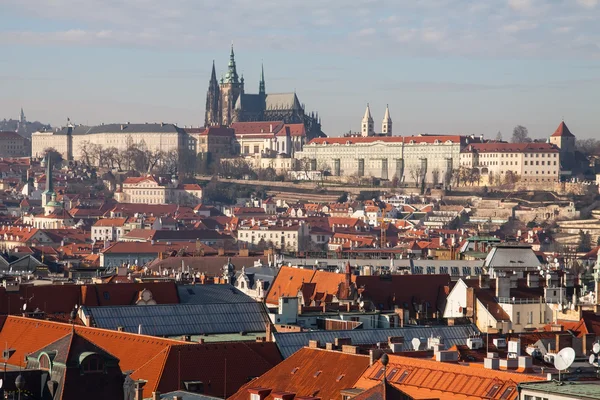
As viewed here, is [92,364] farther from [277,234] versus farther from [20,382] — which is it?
[277,234]

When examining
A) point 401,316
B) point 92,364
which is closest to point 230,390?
point 92,364

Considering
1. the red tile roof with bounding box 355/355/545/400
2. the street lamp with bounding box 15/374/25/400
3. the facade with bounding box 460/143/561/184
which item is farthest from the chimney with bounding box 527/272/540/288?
the facade with bounding box 460/143/561/184

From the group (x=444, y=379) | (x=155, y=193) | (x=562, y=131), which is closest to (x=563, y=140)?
(x=562, y=131)

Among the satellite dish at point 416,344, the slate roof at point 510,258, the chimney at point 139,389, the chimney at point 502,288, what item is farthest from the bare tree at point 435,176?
the chimney at point 139,389

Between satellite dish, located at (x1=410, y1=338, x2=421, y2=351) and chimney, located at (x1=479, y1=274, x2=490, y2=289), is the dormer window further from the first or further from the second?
chimney, located at (x1=479, y1=274, x2=490, y2=289)

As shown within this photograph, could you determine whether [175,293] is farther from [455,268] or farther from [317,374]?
[455,268]

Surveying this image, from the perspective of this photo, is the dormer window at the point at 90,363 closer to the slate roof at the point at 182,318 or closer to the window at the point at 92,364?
the window at the point at 92,364
